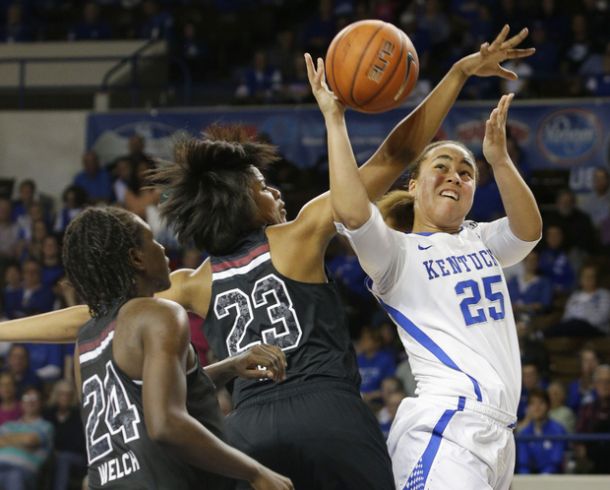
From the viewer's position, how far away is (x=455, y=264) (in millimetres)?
4117

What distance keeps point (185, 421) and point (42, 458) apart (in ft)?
20.6

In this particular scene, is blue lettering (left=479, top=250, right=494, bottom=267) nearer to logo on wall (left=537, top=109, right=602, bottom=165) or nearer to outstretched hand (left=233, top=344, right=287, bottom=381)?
outstretched hand (left=233, top=344, right=287, bottom=381)

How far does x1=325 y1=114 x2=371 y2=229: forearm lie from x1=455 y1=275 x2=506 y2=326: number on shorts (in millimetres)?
490

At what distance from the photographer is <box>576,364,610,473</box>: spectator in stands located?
8.46m

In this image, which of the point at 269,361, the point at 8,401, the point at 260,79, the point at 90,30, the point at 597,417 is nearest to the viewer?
the point at 269,361

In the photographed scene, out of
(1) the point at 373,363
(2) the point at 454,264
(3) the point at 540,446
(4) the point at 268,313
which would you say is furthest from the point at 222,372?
(1) the point at 373,363

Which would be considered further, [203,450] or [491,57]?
[491,57]

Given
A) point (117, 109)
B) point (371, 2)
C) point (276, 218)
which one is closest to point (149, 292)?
point (276, 218)

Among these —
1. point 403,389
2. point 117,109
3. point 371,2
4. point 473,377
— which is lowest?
point 403,389

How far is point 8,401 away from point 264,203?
6.01 m

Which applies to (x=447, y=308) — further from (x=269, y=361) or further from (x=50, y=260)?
(x=50, y=260)

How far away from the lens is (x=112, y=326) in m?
3.25

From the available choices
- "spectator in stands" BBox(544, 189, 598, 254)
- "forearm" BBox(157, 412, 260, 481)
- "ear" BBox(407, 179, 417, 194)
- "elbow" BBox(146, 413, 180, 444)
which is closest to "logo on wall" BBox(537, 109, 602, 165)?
"spectator in stands" BBox(544, 189, 598, 254)

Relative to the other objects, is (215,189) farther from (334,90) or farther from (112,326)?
(112,326)
